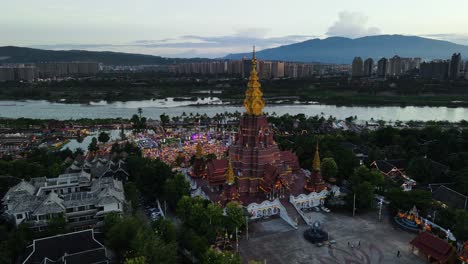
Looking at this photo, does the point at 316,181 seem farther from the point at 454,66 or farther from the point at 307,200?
the point at 454,66

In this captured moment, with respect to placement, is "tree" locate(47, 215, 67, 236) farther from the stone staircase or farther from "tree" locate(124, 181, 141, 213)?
the stone staircase

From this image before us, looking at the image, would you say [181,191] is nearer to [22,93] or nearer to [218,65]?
[22,93]

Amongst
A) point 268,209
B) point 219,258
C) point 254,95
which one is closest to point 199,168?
point 268,209

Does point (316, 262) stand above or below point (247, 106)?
below

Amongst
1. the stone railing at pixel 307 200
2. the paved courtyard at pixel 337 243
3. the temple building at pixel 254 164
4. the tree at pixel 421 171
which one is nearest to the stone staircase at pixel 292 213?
the stone railing at pixel 307 200

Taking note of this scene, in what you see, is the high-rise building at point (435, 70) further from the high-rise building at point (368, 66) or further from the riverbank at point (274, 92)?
the high-rise building at point (368, 66)

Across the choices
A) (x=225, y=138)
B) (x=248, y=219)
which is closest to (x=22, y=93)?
(x=225, y=138)
